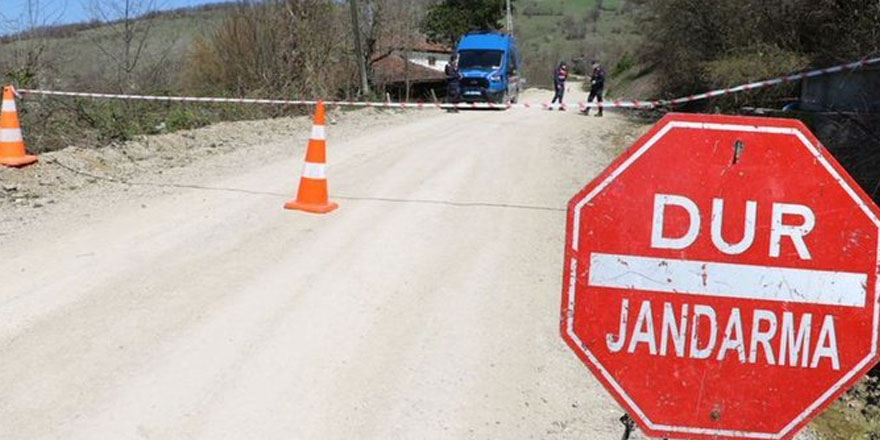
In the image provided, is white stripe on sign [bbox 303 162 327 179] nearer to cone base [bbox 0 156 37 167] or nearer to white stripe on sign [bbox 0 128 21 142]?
cone base [bbox 0 156 37 167]

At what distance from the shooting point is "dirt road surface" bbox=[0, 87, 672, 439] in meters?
4.04

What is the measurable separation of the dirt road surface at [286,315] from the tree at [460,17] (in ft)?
181

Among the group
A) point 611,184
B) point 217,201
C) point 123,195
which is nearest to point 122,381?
point 611,184

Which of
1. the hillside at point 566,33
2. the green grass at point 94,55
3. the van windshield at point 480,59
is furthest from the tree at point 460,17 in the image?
the green grass at point 94,55

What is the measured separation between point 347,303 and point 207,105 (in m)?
13.3

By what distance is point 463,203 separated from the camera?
890 cm

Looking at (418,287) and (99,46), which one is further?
(99,46)

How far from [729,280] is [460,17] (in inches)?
2463

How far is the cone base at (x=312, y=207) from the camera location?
323 inches

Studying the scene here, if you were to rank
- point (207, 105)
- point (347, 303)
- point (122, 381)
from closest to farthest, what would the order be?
point (122, 381) < point (347, 303) < point (207, 105)

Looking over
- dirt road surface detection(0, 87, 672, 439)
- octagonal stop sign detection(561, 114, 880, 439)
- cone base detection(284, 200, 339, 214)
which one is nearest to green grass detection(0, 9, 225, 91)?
dirt road surface detection(0, 87, 672, 439)

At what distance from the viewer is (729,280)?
2689 millimetres

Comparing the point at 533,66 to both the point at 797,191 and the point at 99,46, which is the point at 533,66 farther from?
the point at 797,191

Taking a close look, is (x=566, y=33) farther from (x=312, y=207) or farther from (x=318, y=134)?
(x=312, y=207)
